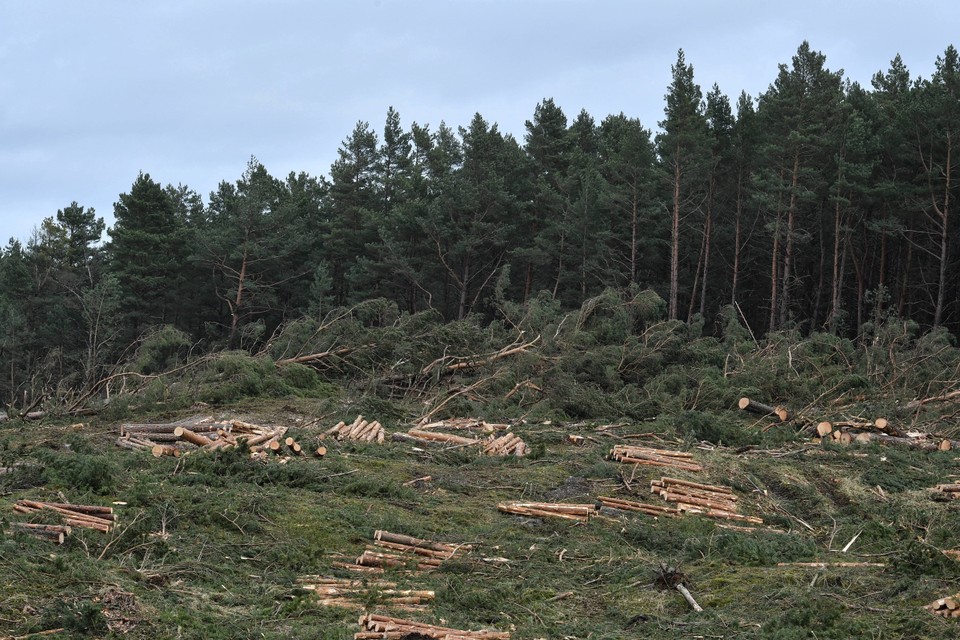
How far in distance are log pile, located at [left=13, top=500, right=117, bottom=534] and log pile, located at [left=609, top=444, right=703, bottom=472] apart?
6.22 meters

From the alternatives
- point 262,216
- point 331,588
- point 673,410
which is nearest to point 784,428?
point 673,410

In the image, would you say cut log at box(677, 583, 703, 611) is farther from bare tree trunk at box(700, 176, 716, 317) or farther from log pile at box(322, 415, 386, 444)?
bare tree trunk at box(700, 176, 716, 317)

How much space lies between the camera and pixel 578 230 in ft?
114

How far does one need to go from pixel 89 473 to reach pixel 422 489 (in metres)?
3.62

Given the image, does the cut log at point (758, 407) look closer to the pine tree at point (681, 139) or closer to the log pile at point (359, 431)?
the log pile at point (359, 431)

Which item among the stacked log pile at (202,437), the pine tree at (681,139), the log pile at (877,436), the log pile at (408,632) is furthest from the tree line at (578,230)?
the log pile at (408,632)

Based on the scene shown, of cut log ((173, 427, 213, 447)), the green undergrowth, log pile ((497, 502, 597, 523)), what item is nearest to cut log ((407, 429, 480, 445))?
the green undergrowth

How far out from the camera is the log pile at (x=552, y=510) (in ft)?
32.8

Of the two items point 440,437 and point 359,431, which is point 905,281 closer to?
point 440,437

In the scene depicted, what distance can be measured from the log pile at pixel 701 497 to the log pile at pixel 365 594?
4006 mm

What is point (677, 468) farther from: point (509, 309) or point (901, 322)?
point (901, 322)

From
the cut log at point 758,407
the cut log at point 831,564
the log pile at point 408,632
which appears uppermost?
the cut log at point 758,407

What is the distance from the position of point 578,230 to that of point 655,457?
916 inches

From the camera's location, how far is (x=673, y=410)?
16172 millimetres
